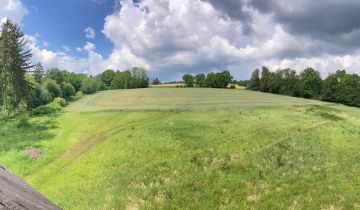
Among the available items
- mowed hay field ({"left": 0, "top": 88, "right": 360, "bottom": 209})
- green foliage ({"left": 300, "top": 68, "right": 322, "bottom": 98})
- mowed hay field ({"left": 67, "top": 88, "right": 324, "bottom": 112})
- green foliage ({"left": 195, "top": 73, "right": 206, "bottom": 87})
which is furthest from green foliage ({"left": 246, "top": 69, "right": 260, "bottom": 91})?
mowed hay field ({"left": 0, "top": 88, "right": 360, "bottom": 209})

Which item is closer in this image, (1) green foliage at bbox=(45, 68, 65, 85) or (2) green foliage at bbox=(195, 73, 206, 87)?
(1) green foliage at bbox=(45, 68, 65, 85)

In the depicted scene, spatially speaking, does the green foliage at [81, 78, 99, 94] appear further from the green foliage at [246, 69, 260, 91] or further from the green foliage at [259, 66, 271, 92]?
the green foliage at [259, 66, 271, 92]

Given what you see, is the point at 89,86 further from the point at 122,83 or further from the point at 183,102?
the point at 183,102

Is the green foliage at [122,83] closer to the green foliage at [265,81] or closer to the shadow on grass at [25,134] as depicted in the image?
the green foliage at [265,81]

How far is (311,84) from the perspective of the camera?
402ft

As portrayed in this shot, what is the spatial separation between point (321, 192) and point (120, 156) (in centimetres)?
1894

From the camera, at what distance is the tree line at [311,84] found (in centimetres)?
10857

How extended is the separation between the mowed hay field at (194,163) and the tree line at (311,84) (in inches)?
2577

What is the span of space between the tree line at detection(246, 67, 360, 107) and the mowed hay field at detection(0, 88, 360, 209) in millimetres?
65452

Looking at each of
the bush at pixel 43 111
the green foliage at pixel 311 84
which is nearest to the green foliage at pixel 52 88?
the bush at pixel 43 111

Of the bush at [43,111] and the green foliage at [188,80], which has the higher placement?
the green foliage at [188,80]

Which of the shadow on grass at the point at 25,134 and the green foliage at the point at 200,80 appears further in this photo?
the green foliage at the point at 200,80

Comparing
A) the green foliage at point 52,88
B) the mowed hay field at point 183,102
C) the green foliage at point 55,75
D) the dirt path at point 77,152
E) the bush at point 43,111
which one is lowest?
the dirt path at point 77,152

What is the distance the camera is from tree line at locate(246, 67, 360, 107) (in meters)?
109
